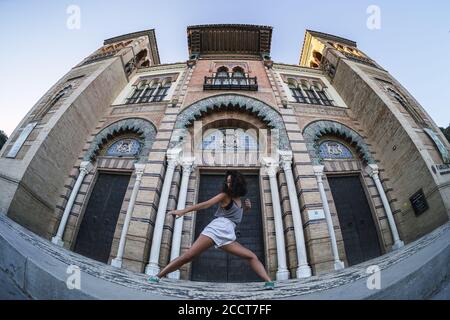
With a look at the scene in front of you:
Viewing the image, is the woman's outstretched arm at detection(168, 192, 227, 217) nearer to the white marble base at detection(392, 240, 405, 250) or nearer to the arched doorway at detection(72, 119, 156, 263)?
the arched doorway at detection(72, 119, 156, 263)

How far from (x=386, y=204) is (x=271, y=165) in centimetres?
391

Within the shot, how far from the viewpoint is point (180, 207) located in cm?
610

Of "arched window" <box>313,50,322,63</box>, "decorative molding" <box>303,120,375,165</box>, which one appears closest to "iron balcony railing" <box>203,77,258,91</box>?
"decorative molding" <box>303,120,375,165</box>

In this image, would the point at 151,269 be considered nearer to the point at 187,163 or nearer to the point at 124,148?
the point at 187,163

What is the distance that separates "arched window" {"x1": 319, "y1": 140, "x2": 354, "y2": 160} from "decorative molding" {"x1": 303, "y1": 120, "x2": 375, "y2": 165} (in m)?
0.29

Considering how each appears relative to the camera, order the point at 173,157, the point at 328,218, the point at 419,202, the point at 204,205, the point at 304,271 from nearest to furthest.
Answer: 1. the point at 204,205
2. the point at 304,271
3. the point at 328,218
4. the point at 419,202
5. the point at 173,157

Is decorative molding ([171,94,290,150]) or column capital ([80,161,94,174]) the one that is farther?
decorative molding ([171,94,290,150])

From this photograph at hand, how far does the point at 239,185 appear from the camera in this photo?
7.95ft

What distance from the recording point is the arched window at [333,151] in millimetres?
7629

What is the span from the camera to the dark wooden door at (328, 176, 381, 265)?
6219 millimetres

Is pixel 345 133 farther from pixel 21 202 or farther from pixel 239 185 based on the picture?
pixel 21 202

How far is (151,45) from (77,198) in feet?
34.8

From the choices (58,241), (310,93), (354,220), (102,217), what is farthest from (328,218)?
(58,241)
